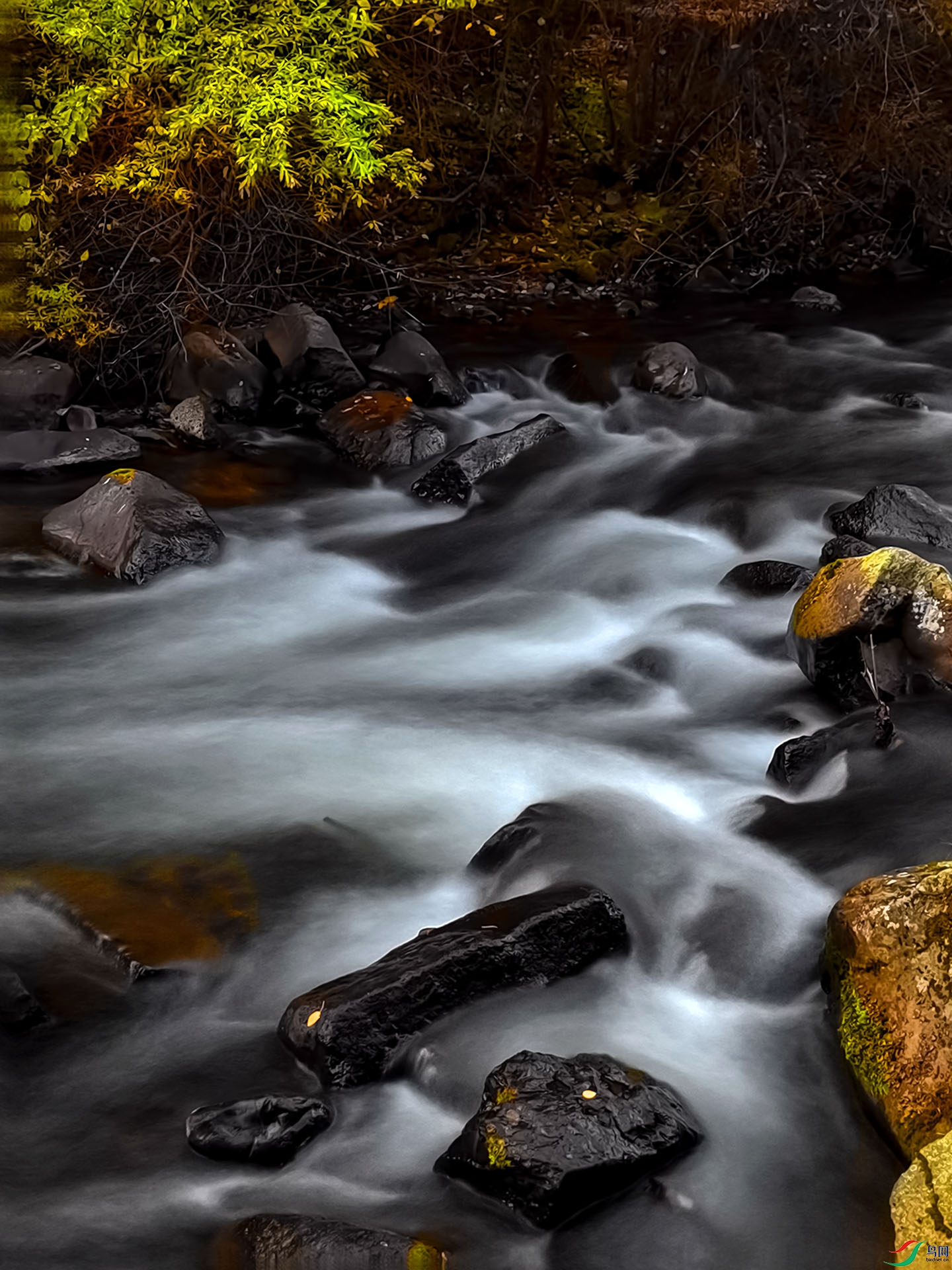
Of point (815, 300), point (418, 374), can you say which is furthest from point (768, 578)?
point (815, 300)

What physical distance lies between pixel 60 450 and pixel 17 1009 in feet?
15.8

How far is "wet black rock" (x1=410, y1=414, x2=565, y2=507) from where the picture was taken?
7922 mm

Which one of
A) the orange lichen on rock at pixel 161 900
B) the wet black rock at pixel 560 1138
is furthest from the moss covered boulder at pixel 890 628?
the orange lichen on rock at pixel 161 900

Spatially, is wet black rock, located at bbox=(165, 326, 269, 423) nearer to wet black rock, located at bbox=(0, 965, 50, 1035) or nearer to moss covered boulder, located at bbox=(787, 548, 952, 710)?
moss covered boulder, located at bbox=(787, 548, 952, 710)

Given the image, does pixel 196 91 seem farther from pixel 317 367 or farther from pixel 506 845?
pixel 506 845

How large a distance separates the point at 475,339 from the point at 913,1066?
306 inches

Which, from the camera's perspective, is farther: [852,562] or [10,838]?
[852,562]

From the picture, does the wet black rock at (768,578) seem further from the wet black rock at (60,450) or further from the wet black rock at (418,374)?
the wet black rock at (60,450)

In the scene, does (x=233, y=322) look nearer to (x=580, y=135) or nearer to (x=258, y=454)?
(x=258, y=454)

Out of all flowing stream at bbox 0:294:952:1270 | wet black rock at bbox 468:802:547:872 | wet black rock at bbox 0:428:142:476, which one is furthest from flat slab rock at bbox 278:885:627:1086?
wet black rock at bbox 0:428:142:476

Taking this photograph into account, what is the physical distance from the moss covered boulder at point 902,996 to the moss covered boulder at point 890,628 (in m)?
1.69

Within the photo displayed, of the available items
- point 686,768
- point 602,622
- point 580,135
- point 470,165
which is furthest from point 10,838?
point 580,135

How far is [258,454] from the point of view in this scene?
27.7 feet

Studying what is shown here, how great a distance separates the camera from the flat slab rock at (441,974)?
144 inches
